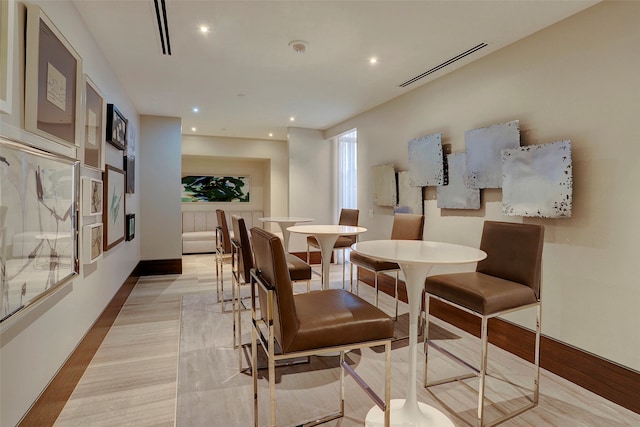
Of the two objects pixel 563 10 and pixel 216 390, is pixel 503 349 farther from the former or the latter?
pixel 563 10

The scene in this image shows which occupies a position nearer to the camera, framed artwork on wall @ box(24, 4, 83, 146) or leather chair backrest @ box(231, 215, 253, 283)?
framed artwork on wall @ box(24, 4, 83, 146)

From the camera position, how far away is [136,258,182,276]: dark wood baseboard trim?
16.4 ft

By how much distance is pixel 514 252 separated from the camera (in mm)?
2057

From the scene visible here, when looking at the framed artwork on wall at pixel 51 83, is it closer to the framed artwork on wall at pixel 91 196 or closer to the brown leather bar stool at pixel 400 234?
the framed artwork on wall at pixel 91 196

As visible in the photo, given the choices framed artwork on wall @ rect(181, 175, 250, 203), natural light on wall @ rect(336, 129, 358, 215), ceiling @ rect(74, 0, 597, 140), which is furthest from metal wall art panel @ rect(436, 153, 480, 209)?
framed artwork on wall @ rect(181, 175, 250, 203)

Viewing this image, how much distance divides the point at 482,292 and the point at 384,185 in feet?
8.40

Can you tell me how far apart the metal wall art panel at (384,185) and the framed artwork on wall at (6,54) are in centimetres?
349

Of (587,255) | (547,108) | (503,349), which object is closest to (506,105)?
(547,108)

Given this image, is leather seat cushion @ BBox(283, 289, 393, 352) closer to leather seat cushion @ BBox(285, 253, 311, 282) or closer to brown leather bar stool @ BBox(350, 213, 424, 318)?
leather seat cushion @ BBox(285, 253, 311, 282)

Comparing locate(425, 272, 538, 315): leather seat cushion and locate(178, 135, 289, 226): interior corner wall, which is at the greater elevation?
locate(178, 135, 289, 226): interior corner wall

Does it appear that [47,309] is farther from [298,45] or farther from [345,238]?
[345,238]

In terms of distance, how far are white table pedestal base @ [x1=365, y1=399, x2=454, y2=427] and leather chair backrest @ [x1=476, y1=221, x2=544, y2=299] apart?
35.2 inches

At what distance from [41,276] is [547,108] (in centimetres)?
318

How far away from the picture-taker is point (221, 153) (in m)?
6.79
